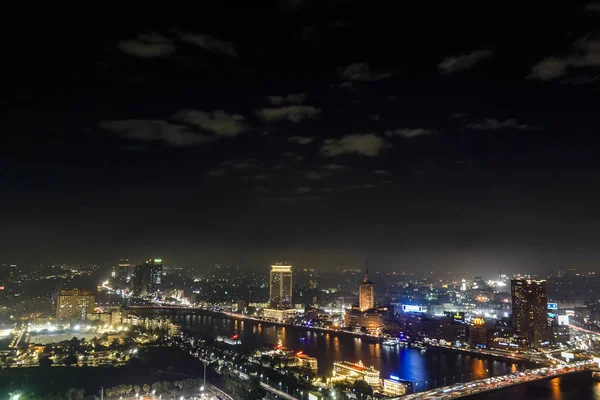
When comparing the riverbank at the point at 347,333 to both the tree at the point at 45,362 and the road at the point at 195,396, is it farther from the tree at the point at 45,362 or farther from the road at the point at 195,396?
the road at the point at 195,396

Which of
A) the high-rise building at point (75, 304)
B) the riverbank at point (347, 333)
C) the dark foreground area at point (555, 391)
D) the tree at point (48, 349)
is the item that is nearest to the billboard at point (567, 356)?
the riverbank at point (347, 333)

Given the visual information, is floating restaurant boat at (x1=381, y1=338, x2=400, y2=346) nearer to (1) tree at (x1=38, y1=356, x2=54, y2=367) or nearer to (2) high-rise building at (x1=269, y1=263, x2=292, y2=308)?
(1) tree at (x1=38, y1=356, x2=54, y2=367)

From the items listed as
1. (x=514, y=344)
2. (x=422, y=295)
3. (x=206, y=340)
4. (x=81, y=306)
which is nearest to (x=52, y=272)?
(x=81, y=306)

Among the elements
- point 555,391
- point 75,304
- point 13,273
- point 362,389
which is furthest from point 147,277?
point 555,391

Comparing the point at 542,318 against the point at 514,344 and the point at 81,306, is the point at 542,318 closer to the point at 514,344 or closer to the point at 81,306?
the point at 514,344

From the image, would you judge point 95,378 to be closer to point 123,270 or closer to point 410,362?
point 410,362
